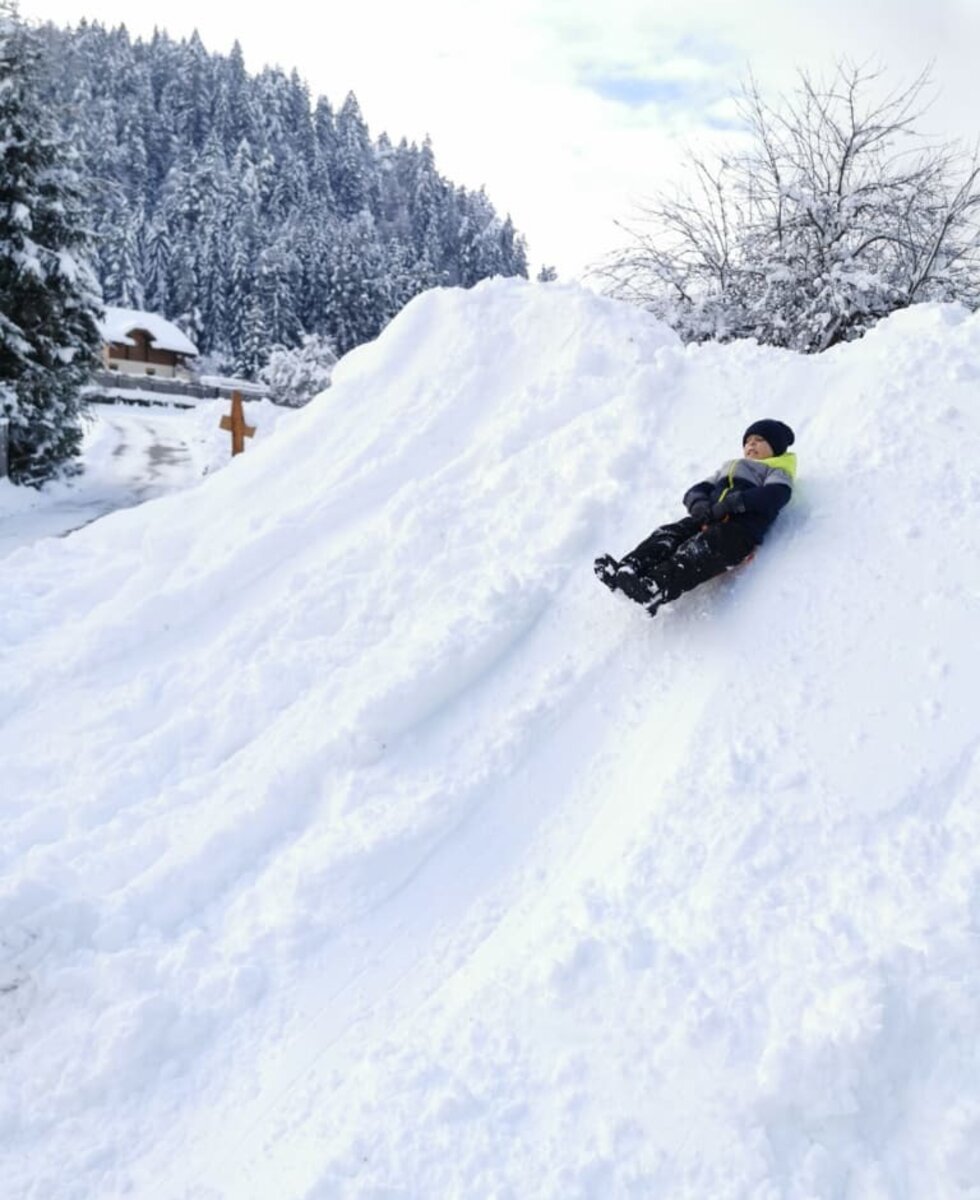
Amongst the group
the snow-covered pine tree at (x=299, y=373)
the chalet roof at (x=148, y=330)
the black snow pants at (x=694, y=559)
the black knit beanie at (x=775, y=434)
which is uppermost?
the chalet roof at (x=148, y=330)

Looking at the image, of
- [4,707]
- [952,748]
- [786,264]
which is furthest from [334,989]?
[786,264]

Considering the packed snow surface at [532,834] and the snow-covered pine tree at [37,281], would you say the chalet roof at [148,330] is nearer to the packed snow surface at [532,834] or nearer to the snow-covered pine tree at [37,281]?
the snow-covered pine tree at [37,281]

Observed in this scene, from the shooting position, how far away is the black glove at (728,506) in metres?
4.53

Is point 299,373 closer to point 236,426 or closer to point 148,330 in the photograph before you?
point 236,426

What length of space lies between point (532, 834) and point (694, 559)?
163 cm

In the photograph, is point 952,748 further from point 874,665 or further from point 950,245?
point 950,245

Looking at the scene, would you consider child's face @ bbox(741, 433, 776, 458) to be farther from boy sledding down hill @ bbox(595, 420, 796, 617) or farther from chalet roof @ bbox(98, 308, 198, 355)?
chalet roof @ bbox(98, 308, 198, 355)

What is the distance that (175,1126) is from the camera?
2836mm

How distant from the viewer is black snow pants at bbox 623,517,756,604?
4.36 metres

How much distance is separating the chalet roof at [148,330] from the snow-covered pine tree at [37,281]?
4202cm

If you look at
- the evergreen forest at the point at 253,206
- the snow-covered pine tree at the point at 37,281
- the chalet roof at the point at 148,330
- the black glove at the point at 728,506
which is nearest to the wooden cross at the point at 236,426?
the snow-covered pine tree at the point at 37,281

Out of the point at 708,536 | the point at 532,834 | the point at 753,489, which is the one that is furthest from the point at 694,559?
the point at 532,834

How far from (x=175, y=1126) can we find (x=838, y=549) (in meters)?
3.90

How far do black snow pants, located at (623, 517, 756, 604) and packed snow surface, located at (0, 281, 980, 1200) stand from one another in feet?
0.74
